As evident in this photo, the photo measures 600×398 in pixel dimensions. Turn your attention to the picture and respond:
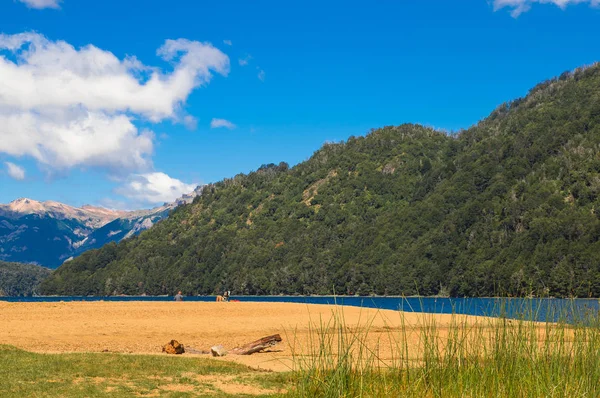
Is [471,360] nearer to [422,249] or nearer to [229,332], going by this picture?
[229,332]

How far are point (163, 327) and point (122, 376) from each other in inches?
761

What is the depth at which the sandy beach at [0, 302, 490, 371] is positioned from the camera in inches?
1146

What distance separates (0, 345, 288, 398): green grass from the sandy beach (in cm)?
271

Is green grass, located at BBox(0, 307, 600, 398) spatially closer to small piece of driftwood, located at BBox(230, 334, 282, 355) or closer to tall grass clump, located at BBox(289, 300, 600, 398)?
tall grass clump, located at BBox(289, 300, 600, 398)

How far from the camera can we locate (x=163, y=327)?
39.1 meters

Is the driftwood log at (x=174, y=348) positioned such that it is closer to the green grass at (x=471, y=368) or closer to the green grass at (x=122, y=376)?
the green grass at (x=122, y=376)

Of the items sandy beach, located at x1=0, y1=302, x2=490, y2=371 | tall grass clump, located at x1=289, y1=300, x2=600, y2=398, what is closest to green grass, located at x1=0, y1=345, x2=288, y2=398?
sandy beach, located at x1=0, y1=302, x2=490, y2=371

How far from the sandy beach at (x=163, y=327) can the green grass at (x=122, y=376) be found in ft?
8.90

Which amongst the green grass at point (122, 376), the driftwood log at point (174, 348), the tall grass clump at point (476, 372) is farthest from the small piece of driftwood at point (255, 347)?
the tall grass clump at point (476, 372)

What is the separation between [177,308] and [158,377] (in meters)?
31.5

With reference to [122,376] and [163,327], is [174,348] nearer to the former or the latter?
[122,376]

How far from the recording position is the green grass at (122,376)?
17.7 m

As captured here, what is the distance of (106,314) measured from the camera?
44938 millimetres

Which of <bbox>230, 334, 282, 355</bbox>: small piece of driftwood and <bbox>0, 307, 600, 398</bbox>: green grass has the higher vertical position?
<bbox>0, 307, 600, 398</bbox>: green grass
